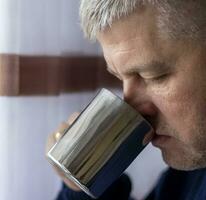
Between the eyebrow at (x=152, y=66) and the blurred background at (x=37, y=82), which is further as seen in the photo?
the blurred background at (x=37, y=82)

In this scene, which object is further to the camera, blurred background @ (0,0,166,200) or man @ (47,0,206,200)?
blurred background @ (0,0,166,200)

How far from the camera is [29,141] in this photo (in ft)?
3.33

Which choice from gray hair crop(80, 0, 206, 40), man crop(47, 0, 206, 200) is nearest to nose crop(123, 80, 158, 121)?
man crop(47, 0, 206, 200)

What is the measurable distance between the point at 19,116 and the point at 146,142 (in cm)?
28

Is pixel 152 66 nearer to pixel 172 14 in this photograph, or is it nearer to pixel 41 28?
pixel 172 14

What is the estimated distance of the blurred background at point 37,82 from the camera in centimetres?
94

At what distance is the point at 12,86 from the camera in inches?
37.0

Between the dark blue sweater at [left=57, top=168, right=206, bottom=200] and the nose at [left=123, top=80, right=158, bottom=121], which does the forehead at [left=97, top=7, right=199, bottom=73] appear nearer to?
the nose at [left=123, top=80, right=158, bottom=121]

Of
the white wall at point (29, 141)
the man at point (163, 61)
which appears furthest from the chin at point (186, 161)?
the white wall at point (29, 141)

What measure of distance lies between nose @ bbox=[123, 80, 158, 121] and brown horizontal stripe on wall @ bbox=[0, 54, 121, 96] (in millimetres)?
237

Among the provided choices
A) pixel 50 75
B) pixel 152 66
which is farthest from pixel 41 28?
pixel 152 66

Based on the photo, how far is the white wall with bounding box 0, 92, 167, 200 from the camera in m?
0.95

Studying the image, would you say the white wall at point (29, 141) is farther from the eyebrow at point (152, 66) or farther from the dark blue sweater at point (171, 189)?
the eyebrow at point (152, 66)

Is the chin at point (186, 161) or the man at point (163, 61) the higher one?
the man at point (163, 61)
